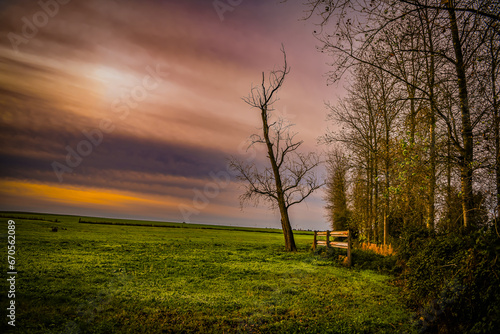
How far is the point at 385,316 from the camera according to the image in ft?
29.5

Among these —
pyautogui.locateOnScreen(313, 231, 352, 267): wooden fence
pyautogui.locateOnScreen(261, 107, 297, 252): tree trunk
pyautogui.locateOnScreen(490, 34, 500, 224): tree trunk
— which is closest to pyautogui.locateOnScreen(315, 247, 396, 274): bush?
pyautogui.locateOnScreen(313, 231, 352, 267): wooden fence

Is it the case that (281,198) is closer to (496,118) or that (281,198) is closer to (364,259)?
(364,259)

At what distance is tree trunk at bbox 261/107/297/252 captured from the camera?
27250mm

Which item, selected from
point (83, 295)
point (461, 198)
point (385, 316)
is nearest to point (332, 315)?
point (385, 316)

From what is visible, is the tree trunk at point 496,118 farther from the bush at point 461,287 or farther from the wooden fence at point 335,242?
the wooden fence at point 335,242

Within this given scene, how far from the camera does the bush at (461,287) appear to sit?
5.99 m

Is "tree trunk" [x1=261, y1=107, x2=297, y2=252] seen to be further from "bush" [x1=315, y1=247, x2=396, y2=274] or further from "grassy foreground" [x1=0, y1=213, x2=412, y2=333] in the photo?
"grassy foreground" [x1=0, y1=213, x2=412, y2=333]

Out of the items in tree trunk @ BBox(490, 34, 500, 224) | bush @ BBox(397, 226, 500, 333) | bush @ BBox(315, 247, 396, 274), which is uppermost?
tree trunk @ BBox(490, 34, 500, 224)

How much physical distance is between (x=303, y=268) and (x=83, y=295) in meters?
11.3

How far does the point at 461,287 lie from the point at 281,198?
21.2m

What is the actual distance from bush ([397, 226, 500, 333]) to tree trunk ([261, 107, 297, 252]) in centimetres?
1754

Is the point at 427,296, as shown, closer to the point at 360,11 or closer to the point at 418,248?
the point at 418,248

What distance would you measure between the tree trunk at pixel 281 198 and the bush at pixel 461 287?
57.6 ft

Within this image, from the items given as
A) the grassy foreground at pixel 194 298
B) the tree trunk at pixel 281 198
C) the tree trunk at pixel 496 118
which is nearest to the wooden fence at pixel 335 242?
the grassy foreground at pixel 194 298
